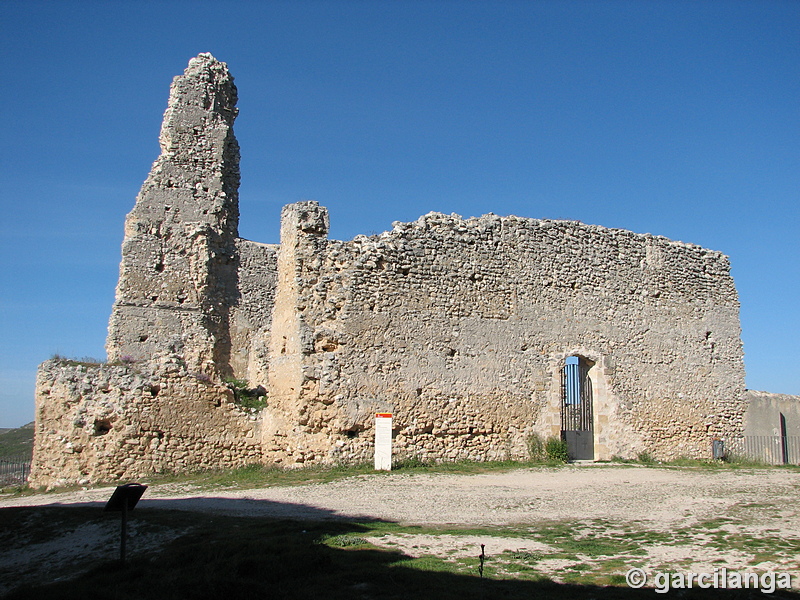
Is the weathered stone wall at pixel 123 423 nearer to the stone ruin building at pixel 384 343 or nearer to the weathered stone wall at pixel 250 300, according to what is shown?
the stone ruin building at pixel 384 343

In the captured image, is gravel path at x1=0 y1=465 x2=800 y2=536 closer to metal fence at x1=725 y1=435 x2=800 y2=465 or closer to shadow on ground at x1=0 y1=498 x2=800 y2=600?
shadow on ground at x1=0 y1=498 x2=800 y2=600

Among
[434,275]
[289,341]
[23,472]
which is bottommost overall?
[23,472]

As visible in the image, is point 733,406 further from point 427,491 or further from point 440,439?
point 427,491

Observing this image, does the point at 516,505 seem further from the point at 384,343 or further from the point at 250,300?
the point at 250,300

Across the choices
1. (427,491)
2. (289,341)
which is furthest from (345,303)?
(427,491)

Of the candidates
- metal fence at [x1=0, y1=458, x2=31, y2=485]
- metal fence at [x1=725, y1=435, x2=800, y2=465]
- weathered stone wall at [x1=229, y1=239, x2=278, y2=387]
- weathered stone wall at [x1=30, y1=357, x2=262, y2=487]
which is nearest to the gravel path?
weathered stone wall at [x1=30, y1=357, x2=262, y2=487]

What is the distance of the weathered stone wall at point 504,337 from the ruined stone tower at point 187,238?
521 centimetres

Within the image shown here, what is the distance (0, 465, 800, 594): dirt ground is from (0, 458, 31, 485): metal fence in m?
2.47

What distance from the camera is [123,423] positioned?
1156 centimetres

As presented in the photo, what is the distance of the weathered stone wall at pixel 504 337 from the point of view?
12156 millimetres

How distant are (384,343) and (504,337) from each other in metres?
2.66

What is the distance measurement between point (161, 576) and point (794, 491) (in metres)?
9.03

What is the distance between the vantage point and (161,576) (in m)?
5.25

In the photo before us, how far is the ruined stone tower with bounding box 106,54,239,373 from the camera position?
1664cm
